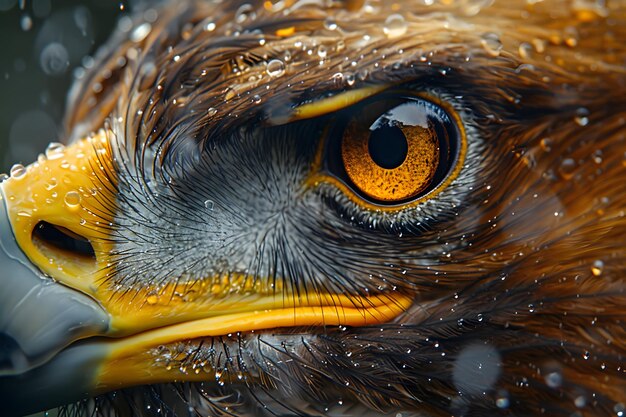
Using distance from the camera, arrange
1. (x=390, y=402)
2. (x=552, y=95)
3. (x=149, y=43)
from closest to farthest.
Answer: (x=552, y=95), (x=390, y=402), (x=149, y=43)

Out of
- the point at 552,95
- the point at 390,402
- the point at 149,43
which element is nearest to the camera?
the point at 552,95

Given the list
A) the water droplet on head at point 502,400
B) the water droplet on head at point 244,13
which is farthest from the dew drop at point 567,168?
the water droplet on head at point 244,13

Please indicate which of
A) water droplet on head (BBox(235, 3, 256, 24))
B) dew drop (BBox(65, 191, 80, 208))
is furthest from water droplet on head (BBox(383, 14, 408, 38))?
dew drop (BBox(65, 191, 80, 208))

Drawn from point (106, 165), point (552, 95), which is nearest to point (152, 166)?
point (106, 165)

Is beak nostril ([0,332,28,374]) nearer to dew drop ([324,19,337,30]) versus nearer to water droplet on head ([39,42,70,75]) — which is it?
dew drop ([324,19,337,30])

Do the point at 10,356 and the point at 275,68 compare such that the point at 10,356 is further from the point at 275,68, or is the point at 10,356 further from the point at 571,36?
the point at 571,36

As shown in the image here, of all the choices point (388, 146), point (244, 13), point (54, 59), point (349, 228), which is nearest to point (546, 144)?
point (388, 146)

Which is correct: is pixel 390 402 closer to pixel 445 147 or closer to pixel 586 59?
pixel 445 147
